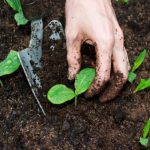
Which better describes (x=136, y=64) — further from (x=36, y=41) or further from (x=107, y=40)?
(x=36, y=41)

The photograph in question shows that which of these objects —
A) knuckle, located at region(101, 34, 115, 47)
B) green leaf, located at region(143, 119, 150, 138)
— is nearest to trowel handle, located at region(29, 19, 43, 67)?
knuckle, located at region(101, 34, 115, 47)

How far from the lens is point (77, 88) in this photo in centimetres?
173

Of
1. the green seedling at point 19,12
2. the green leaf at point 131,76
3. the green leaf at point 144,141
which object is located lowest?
the green leaf at point 144,141

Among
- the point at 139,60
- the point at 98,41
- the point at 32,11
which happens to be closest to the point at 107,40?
the point at 98,41

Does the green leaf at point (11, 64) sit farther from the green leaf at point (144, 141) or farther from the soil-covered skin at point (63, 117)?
the green leaf at point (144, 141)

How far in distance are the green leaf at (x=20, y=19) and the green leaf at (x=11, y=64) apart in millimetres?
245

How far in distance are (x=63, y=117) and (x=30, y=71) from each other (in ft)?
0.79

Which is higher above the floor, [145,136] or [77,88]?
[77,88]

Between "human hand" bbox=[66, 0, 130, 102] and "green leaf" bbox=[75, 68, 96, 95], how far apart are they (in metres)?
0.02

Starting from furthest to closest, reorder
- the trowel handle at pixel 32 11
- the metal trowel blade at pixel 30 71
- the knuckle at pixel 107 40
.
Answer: the trowel handle at pixel 32 11 < the metal trowel blade at pixel 30 71 < the knuckle at pixel 107 40

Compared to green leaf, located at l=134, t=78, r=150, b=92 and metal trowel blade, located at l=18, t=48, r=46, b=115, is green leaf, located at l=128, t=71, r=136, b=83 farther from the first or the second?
metal trowel blade, located at l=18, t=48, r=46, b=115

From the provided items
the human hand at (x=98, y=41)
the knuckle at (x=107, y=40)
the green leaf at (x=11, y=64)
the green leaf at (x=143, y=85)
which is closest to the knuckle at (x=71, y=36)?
the human hand at (x=98, y=41)

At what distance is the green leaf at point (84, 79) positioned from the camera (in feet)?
5.62

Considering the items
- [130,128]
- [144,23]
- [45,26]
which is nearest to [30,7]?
[45,26]
